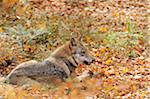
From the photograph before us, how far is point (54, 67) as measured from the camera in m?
10.4

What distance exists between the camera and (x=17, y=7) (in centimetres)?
1509

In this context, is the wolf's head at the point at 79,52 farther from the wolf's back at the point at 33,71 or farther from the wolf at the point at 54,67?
the wolf's back at the point at 33,71

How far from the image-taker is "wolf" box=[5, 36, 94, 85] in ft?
33.1

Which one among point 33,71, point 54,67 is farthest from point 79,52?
point 33,71

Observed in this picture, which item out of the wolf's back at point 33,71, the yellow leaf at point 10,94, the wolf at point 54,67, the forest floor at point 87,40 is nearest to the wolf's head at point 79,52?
the wolf at point 54,67

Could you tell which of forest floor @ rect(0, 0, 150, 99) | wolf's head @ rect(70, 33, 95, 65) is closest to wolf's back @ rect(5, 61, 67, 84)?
forest floor @ rect(0, 0, 150, 99)

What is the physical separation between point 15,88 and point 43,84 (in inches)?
23.0

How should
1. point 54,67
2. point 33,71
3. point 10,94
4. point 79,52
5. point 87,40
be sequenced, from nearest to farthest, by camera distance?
point 10,94, point 33,71, point 54,67, point 79,52, point 87,40

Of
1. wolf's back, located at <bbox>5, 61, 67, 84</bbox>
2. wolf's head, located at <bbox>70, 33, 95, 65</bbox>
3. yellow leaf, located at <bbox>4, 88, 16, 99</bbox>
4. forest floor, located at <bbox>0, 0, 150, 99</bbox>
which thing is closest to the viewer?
yellow leaf, located at <bbox>4, 88, 16, 99</bbox>

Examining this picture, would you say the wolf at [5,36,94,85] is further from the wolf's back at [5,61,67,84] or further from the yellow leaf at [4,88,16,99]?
the yellow leaf at [4,88,16,99]

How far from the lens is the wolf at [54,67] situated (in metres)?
10.1

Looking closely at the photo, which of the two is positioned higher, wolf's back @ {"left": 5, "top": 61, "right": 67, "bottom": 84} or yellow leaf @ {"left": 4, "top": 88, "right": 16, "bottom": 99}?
yellow leaf @ {"left": 4, "top": 88, "right": 16, "bottom": 99}

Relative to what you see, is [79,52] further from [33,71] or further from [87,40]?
[87,40]

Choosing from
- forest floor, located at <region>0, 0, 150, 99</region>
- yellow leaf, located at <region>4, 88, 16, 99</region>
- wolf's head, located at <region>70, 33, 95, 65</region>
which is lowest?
forest floor, located at <region>0, 0, 150, 99</region>
